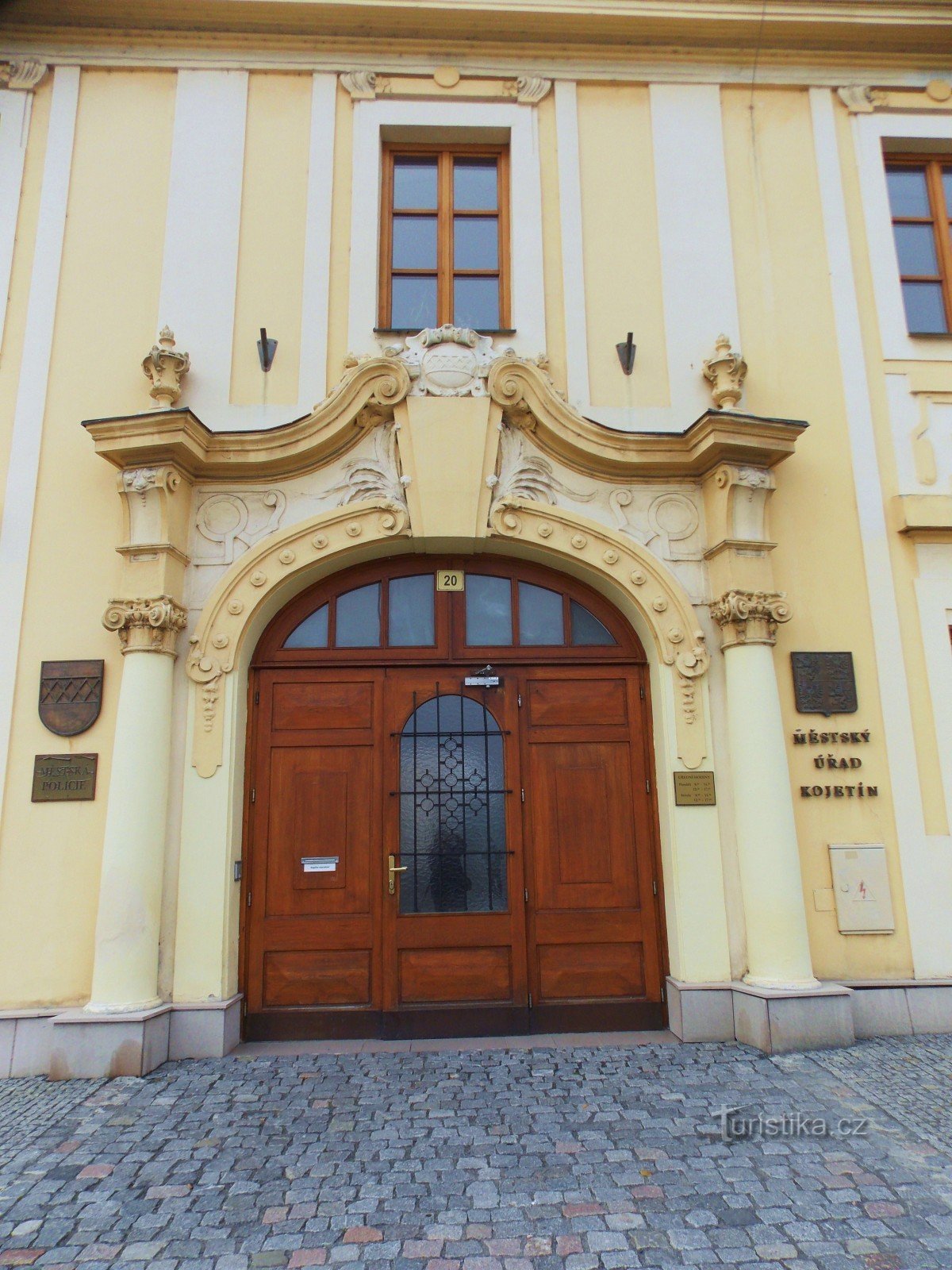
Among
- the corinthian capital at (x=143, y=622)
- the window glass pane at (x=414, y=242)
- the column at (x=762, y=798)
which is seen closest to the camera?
the column at (x=762, y=798)

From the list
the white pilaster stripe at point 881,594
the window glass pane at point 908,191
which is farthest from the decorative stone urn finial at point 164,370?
the window glass pane at point 908,191

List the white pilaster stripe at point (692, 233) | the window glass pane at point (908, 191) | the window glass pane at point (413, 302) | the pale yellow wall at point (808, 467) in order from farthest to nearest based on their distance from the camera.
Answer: the window glass pane at point (908, 191), the window glass pane at point (413, 302), the white pilaster stripe at point (692, 233), the pale yellow wall at point (808, 467)

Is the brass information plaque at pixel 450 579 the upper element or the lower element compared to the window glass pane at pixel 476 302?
lower

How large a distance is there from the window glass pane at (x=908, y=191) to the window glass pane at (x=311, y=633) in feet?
19.0

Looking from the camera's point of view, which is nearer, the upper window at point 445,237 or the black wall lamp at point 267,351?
the black wall lamp at point 267,351

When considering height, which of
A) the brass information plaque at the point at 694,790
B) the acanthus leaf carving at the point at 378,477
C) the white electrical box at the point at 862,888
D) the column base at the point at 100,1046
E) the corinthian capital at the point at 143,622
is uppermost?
the acanthus leaf carving at the point at 378,477

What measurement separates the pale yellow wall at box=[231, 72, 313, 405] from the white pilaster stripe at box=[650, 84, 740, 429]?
282 cm

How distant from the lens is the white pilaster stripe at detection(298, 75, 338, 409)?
585 centimetres

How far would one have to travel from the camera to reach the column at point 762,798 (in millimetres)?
5004

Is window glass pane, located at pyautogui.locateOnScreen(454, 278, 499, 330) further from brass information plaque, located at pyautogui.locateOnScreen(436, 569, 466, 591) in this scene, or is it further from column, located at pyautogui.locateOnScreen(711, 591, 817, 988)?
column, located at pyautogui.locateOnScreen(711, 591, 817, 988)

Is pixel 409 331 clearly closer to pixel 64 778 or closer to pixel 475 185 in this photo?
pixel 475 185

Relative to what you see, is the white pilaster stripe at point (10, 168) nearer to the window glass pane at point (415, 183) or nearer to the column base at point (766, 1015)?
the window glass pane at point (415, 183)

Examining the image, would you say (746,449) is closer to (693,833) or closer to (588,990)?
(693,833)

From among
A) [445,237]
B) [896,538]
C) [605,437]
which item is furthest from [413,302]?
[896,538]
